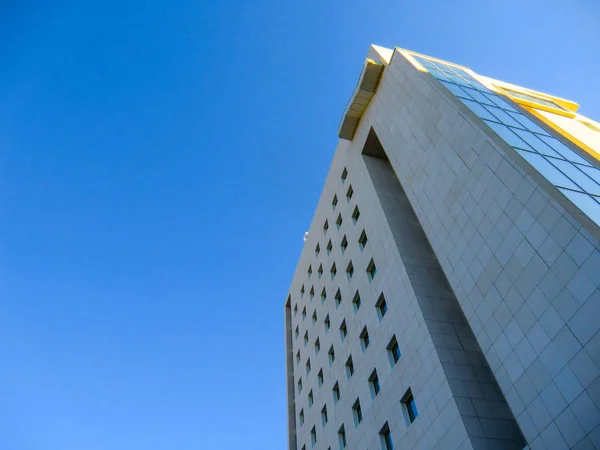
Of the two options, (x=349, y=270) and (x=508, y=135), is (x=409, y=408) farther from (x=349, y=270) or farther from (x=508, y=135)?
(x=508, y=135)

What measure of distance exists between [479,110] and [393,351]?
13.1 metres

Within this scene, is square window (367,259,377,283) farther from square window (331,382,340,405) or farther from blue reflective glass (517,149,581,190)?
blue reflective glass (517,149,581,190)

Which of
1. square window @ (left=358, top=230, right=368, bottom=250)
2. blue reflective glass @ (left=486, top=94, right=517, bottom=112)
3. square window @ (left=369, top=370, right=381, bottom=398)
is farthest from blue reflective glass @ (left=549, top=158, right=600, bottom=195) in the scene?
square window @ (left=369, top=370, right=381, bottom=398)

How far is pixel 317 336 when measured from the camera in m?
33.6

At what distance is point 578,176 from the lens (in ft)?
55.1

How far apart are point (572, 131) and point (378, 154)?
41.8 feet

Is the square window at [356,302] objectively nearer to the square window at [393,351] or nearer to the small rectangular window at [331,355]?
the small rectangular window at [331,355]

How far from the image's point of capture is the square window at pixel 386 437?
20298mm

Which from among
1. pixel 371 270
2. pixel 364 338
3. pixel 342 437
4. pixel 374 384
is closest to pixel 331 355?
pixel 364 338

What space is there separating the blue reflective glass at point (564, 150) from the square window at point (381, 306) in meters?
11.6

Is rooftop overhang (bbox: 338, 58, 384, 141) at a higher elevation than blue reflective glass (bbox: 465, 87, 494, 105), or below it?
higher

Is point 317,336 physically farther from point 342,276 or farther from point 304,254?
point 304,254

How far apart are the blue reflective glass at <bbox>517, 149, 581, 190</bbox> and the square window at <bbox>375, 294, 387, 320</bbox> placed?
36.3ft

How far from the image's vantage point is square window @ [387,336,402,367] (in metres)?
21.7
